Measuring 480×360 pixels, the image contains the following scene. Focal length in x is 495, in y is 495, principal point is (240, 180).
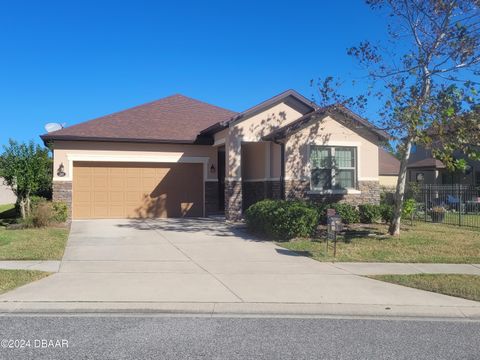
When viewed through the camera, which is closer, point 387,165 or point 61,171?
point 61,171

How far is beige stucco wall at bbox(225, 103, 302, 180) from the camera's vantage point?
17.6 m

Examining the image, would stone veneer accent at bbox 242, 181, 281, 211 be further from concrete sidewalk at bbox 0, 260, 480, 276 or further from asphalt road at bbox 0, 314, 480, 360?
asphalt road at bbox 0, 314, 480, 360

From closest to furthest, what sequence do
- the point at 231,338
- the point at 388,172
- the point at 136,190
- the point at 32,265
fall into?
the point at 231,338, the point at 32,265, the point at 136,190, the point at 388,172

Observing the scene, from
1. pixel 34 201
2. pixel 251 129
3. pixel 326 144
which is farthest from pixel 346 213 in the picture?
pixel 34 201

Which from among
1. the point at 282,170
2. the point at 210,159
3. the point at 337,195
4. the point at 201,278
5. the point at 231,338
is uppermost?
the point at 210,159

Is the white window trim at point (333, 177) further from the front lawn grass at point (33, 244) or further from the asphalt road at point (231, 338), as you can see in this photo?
the asphalt road at point (231, 338)

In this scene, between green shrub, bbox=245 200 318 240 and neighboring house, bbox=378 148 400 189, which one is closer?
green shrub, bbox=245 200 318 240

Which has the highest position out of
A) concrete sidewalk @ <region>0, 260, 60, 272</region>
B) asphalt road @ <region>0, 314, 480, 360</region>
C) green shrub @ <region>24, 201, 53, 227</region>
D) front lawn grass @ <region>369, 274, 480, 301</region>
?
green shrub @ <region>24, 201, 53, 227</region>

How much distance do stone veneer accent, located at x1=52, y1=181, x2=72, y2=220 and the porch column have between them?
20.0ft

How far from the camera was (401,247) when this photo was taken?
40.3 ft

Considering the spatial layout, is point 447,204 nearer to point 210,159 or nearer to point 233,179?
point 210,159

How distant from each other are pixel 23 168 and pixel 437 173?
26.1m

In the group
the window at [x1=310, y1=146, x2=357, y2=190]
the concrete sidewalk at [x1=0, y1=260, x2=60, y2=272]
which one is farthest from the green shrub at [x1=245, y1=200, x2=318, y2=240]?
the concrete sidewalk at [x1=0, y1=260, x2=60, y2=272]

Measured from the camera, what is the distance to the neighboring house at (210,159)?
17172 mm
